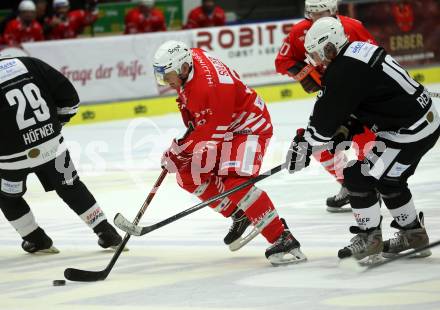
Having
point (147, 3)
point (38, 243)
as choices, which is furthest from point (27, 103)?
point (147, 3)

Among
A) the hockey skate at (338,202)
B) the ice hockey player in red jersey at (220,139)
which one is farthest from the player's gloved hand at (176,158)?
the hockey skate at (338,202)

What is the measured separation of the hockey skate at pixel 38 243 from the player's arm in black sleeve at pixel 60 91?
672 mm

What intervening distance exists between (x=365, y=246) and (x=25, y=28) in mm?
9009

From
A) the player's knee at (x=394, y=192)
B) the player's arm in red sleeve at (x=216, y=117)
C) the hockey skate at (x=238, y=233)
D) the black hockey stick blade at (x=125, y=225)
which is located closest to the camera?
the player's knee at (x=394, y=192)

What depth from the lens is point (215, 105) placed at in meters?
5.42

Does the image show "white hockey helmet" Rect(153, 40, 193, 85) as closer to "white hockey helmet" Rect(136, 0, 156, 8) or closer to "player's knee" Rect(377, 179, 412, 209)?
"player's knee" Rect(377, 179, 412, 209)

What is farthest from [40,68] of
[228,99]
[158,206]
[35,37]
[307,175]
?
[35,37]

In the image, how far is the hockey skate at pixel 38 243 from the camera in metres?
6.14

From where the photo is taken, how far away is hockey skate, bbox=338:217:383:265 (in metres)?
5.25

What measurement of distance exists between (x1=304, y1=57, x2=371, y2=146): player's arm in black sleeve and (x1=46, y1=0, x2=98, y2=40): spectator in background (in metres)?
9.38

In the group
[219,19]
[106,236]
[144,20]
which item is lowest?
[219,19]

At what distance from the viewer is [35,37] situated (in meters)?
13.4

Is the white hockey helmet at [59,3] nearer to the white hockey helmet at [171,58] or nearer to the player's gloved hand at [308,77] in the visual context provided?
the player's gloved hand at [308,77]

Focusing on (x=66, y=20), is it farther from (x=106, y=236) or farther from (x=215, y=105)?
(x=215, y=105)
